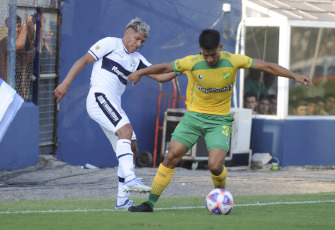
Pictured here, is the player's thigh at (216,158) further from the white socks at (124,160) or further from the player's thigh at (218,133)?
the white socks at (124,160)

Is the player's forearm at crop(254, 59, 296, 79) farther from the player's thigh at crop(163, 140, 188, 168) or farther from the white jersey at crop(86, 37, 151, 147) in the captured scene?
the white jersey at crop(86, 37, 151, 147)

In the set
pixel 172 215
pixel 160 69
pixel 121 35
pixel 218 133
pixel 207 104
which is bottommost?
pixel 172 215

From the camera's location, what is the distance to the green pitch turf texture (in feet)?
26.1

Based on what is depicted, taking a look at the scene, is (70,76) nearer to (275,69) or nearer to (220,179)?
(220,179)

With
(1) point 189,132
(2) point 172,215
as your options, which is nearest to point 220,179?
(1) point 189,132

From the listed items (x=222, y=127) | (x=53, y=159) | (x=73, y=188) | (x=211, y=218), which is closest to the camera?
(x=211, y=218)

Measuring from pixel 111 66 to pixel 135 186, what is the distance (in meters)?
1.70

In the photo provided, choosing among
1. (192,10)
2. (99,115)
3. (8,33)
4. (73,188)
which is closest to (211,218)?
(99,115)

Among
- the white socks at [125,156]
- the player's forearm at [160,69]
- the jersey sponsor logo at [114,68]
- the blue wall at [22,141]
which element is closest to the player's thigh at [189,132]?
the white socks at [125,156]

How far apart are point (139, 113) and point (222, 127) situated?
8.29m

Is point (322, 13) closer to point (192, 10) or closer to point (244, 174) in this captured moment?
point (192, 10)

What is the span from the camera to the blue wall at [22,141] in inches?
584

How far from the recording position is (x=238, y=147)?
18375 millimetres

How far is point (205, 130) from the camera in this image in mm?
9633
